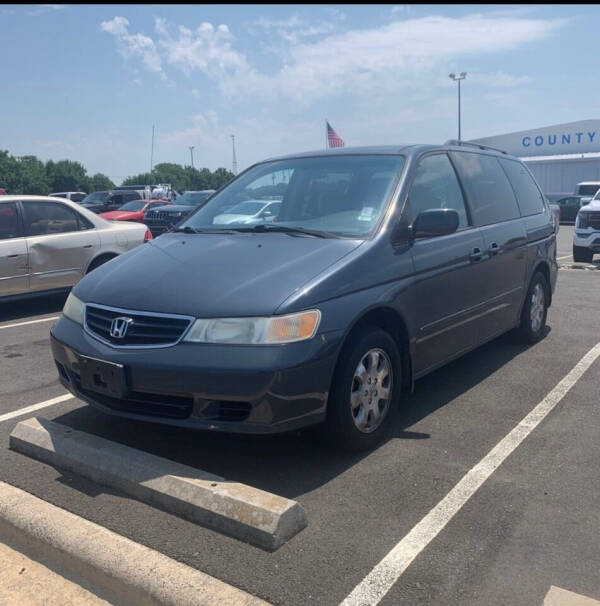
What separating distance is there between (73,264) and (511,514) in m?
7.03

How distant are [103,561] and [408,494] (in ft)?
4.99

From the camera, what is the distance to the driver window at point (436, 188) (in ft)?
15.6

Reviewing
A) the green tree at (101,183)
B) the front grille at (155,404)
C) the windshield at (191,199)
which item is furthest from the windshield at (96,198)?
the green tree at (101,183)

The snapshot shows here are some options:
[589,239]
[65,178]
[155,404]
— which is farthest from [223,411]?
[65,178]

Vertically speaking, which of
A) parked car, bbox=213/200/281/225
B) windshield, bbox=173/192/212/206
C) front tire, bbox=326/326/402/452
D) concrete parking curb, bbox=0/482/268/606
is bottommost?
concrete parking curb, bbox=0/482/268/606

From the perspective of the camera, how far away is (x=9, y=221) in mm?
8594

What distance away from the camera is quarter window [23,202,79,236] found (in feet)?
28.7

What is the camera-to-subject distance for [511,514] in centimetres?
338

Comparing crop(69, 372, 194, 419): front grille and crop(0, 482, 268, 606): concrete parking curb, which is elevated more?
crop(69, 372, 194, 419): front grille

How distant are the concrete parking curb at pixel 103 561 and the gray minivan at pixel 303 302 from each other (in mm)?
697

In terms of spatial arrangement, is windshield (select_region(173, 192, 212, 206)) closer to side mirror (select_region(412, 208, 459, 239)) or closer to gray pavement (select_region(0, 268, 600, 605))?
gray pavement (select_region(0, 268, 600, 605))

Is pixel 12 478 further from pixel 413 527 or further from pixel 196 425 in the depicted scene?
pixel 413 527

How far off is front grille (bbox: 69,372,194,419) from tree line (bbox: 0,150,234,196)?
6516 cm

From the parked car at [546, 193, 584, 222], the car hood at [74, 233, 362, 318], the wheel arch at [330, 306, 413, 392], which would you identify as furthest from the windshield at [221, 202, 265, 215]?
the parked car at [546, 193, 584, 222]
